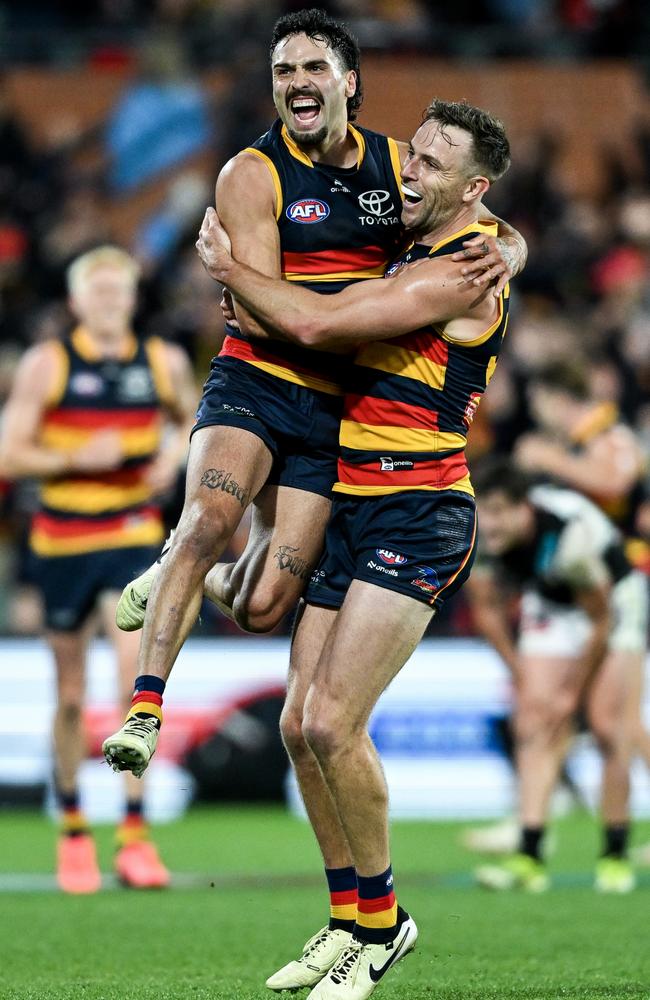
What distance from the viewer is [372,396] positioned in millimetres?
6023

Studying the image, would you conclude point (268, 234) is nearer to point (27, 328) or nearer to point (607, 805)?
point (607, 805)

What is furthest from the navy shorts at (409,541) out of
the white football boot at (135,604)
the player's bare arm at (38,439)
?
the player's bare arm at (38,439)

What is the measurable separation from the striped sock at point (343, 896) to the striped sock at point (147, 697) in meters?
1.05

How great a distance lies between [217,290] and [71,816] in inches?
336

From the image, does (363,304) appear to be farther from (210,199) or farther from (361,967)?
(210,199)

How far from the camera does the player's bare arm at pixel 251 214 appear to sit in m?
5.99

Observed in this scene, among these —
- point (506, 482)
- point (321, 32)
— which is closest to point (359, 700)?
point (321, 32)

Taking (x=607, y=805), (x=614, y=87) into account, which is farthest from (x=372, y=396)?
(x=614, y=87)

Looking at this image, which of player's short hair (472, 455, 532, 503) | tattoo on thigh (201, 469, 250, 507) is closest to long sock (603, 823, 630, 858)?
player's short hair (472, 455, 532, 503)

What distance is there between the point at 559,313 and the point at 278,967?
10.7 metres

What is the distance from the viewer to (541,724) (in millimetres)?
9414

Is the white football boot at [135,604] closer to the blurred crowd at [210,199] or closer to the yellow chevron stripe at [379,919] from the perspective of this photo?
the yellow chevron stripe at [379,919]

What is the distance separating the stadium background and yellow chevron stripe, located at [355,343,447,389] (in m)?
2.61

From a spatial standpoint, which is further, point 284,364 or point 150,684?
point 284,364
